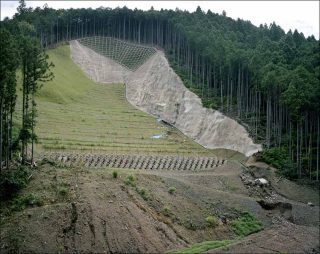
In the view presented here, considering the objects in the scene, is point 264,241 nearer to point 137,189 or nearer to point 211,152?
point 137,189

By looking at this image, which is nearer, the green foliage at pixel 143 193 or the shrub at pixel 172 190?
the green foliage at pixel 143 193

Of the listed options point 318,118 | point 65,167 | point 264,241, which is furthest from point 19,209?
point 318,118

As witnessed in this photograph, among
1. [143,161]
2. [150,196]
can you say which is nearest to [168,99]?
[143,161]

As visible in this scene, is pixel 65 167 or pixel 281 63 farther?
pixel 281 63

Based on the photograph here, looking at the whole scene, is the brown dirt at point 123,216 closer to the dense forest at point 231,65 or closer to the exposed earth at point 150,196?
the exposed earth at point 150,196

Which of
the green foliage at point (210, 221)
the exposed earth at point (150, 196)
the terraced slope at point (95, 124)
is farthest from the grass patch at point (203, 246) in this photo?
the terraced slope at point (95, 124)

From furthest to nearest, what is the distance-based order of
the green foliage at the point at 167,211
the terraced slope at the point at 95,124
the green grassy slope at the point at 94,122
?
the green grassy slope at the point at 94,122
the terraced slope at the point at 95,124
the green foliage at the point at 167,211
